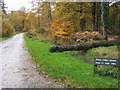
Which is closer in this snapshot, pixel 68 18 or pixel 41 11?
pixel 68 18

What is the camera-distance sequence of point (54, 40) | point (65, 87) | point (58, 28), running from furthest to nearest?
1. point (54, 40)
2. point (58, 28)
3. point (65, 87)

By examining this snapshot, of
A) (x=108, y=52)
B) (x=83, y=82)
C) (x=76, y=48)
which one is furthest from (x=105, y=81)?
(x=76, y=48)

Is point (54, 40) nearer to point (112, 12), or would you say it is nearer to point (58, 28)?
point (58, 28)

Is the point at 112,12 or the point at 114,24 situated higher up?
the point at 112,12

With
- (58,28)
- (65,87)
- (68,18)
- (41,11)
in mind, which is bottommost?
(65,87)

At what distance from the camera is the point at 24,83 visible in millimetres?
5598

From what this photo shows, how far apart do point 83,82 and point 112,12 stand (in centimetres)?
2607

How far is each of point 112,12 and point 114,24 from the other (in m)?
2.87

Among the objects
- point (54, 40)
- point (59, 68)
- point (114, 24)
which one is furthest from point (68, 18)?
point (59, 68)

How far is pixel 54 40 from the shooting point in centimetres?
1955

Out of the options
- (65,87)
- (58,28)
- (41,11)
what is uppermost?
(41,11)

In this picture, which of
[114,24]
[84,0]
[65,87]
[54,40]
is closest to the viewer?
[65,87]

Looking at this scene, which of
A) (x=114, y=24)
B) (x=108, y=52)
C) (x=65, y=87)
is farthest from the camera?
(x=114, y=24)

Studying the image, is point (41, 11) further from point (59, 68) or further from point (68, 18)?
point (59, 68)
